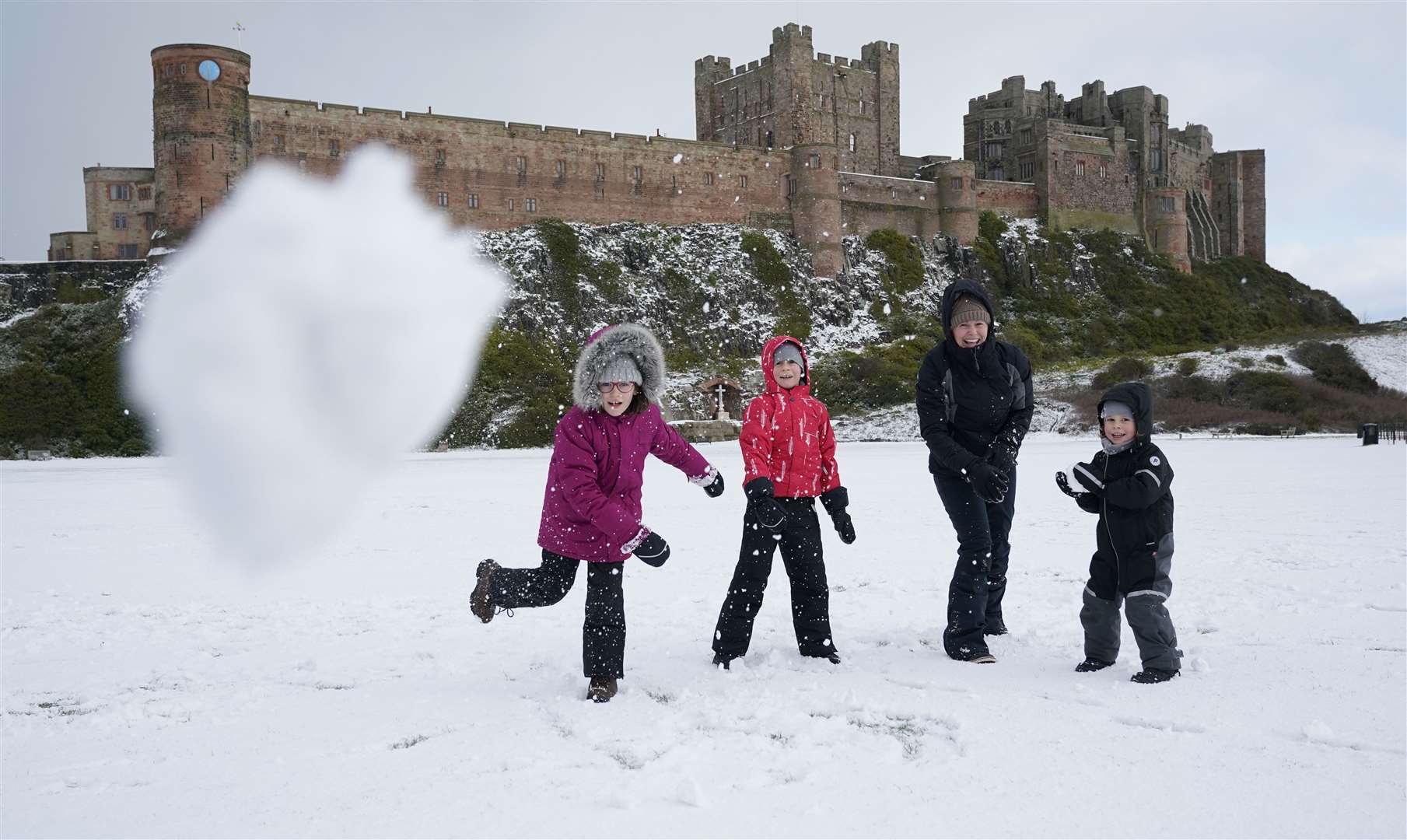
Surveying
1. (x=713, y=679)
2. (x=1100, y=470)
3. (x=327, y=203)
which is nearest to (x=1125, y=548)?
(x=1100, y=470)

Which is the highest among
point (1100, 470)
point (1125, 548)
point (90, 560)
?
point (1100, 470)

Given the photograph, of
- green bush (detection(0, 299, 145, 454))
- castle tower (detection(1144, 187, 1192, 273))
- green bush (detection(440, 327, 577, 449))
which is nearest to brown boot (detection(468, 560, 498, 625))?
green bush (detection(440, 327, 577, 449))

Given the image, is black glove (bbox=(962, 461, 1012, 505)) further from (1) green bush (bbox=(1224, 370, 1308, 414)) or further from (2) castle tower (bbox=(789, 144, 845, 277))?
(2) castle tower (bbox=(789, 144, 845, 277))

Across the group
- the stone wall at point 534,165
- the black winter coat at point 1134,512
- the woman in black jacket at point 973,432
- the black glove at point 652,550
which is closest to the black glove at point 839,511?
the woman in black jacket at point 973,432

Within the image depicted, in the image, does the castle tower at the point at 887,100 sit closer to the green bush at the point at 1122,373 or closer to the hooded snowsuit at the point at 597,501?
the green bush at the point at 1122,373

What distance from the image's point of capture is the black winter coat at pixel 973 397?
6.06 meters

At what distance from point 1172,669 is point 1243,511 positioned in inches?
316

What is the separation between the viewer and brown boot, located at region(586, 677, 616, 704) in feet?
16.6

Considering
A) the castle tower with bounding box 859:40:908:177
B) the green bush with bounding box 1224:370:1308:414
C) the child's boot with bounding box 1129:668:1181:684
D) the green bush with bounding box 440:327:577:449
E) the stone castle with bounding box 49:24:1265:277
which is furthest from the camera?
the castle tower with bounding box 859:40:908:177

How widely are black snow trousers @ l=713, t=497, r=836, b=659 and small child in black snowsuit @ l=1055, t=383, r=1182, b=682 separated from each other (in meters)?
1.37

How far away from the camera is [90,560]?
9.84m

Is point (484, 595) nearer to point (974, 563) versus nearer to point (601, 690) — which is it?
point (601, 690)

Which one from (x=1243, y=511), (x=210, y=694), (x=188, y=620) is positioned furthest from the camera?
(x=1243, y=511)

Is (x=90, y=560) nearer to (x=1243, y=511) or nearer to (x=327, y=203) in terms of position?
(x=1243, y=511)
